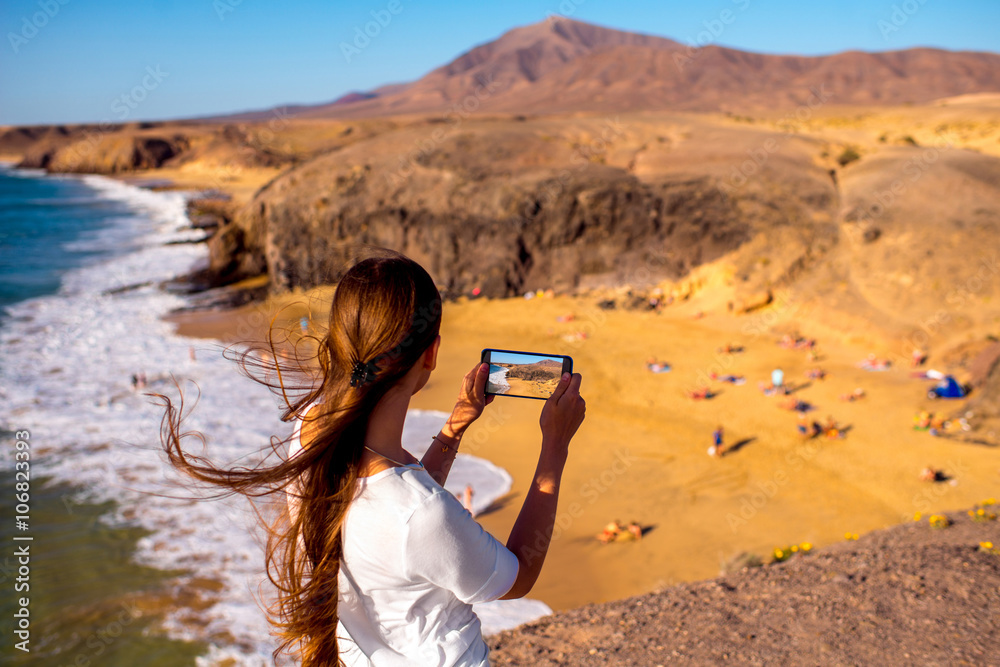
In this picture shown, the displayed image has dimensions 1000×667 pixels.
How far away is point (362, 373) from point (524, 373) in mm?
491

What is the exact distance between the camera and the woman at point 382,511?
4.78 feet

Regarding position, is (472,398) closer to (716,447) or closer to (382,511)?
(382,511)

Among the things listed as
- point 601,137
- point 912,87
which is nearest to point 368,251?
point 601,137

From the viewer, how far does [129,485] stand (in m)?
9.38

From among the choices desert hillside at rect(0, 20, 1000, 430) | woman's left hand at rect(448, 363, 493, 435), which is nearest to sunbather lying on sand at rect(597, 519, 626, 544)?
woman's left hand at rect(448, 363, 493, 435)

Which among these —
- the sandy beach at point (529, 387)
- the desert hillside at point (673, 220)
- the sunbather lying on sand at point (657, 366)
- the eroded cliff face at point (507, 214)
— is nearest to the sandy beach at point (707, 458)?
the sunbather lying on sand at point (657, 366)

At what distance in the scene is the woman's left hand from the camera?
1.84 meters

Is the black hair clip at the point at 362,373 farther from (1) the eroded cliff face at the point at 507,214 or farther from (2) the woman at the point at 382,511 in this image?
(1) the eroded cliff face at the point at 507,214

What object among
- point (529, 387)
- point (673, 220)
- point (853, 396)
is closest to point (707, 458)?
point (853, 396)

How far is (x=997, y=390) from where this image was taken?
31.3 ft

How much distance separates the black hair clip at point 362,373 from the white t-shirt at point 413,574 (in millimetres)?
220

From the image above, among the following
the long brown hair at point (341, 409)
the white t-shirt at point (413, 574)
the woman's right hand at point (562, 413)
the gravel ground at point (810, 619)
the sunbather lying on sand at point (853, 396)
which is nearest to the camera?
the white t-shirt at point (413, 574)

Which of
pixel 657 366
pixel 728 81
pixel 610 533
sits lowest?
pixel 610 533

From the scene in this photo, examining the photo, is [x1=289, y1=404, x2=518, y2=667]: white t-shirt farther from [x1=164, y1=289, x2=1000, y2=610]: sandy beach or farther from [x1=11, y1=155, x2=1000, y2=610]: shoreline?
[x1=164, y1=289, x2=1000, y2=610]: sandy beach
